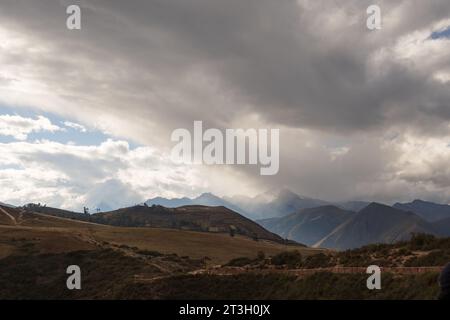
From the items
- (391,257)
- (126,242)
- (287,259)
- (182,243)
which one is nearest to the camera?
(391,257)

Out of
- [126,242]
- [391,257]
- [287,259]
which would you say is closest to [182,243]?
[126,242]

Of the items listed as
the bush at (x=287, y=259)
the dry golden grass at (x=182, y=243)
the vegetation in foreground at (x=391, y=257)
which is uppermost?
the vegetation in foreground at (x=391, y=257)

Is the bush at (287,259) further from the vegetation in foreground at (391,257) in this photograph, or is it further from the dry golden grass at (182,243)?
the dry golden grass at (182,243)

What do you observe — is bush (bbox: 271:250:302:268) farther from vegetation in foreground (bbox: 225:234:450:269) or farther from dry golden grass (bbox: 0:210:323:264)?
dry golden grass (bbox: 0:210:323:264)

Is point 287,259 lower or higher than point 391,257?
lower

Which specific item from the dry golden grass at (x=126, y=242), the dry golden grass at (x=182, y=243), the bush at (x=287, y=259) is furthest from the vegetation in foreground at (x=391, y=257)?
the dry golden grass at (x=182, y=243)

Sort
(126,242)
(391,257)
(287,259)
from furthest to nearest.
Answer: (126,242), (287,259), (391,257)

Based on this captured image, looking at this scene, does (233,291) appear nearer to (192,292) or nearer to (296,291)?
(192,292)

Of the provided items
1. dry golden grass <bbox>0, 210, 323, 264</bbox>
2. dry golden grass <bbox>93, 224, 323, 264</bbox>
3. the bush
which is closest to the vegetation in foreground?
the bush

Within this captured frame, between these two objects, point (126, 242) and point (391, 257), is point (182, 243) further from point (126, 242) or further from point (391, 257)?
point (391, 257)

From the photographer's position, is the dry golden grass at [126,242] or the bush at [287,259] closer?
the bush at [287,259]

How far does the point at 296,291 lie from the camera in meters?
35.2
